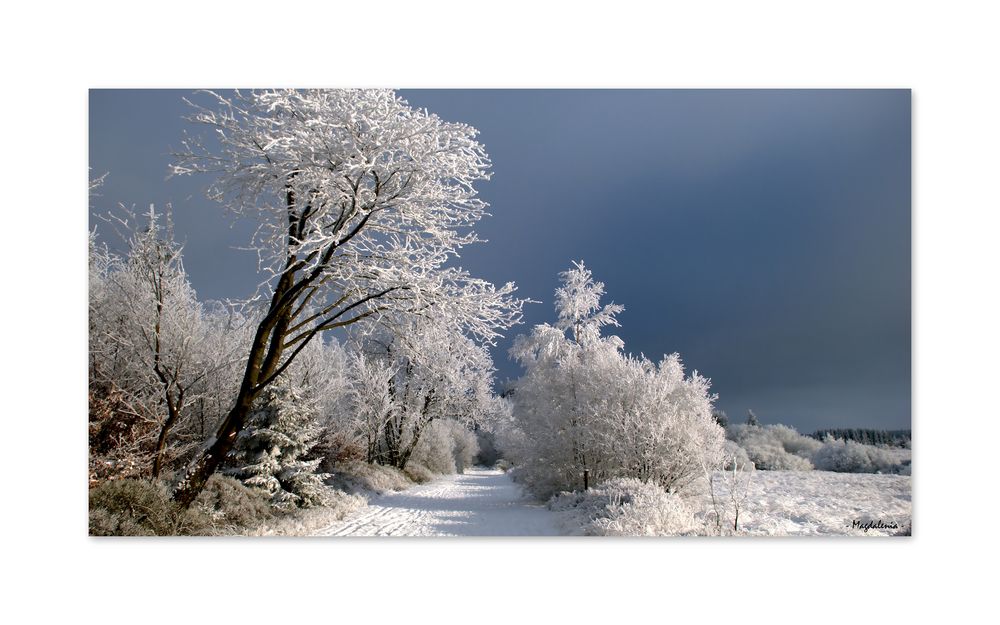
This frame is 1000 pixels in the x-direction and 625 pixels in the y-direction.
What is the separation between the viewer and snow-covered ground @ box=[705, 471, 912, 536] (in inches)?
191

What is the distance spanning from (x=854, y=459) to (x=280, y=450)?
734 cm

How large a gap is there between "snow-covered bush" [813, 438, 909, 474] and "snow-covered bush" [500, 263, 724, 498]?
3.43 feet

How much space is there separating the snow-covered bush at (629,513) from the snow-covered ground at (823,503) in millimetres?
650

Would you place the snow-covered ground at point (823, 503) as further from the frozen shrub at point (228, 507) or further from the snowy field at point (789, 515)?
the frozen shrub at point (228, 507)

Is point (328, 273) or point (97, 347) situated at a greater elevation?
point (328, 273)

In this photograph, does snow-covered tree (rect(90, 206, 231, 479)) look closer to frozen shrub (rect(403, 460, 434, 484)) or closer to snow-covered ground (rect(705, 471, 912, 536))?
snow-covered ground (rect(705, 471, 912, 536))

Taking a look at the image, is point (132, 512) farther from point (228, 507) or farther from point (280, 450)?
point (280, 450)

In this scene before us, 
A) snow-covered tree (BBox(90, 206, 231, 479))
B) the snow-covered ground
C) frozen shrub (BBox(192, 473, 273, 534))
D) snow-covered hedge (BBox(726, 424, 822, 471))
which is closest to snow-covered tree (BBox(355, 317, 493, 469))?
snow-covered tree (BBox(90, 206, 231, 479))

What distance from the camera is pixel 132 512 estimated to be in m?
4.80

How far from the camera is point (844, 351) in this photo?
5.10m
